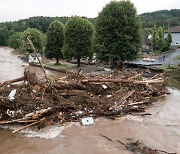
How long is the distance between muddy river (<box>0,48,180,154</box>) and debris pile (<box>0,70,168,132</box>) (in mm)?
624

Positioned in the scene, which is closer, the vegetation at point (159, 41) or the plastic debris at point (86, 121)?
the plastic debris at point (86, 121)

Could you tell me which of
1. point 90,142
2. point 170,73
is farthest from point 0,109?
point 170,73

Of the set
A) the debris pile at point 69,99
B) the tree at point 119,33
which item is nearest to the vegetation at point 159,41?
the tree at point 119,33

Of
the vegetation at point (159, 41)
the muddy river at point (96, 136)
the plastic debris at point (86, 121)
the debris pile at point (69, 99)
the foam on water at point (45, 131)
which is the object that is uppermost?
the vegetation at point (159, 41)

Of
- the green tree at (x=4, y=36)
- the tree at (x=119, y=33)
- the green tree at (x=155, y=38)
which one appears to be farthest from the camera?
the green tree at (x=4, y=36)

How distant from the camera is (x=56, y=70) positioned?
42875 mm

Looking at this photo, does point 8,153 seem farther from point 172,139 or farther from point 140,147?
point 172,139

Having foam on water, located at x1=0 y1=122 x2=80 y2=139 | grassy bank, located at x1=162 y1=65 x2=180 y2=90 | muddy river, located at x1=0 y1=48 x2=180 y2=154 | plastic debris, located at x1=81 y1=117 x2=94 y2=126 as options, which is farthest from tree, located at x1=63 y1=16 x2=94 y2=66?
foam on water, located at x1=0 y1=122 x2=80 y2=139

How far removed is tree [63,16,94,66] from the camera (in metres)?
42.2

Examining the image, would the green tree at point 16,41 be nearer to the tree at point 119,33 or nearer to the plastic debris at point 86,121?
the tree at point 119,33

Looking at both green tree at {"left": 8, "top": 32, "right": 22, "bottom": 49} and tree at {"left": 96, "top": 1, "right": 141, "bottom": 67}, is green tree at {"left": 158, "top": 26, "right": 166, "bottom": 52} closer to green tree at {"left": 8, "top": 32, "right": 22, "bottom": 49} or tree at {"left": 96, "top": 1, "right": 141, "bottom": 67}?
tree at {"left": 96, "top": 1, "right": 141, "bottom": 67}

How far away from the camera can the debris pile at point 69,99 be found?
51.6 ft

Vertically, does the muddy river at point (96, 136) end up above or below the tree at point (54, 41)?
below

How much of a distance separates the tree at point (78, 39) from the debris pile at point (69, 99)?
2177 cm
